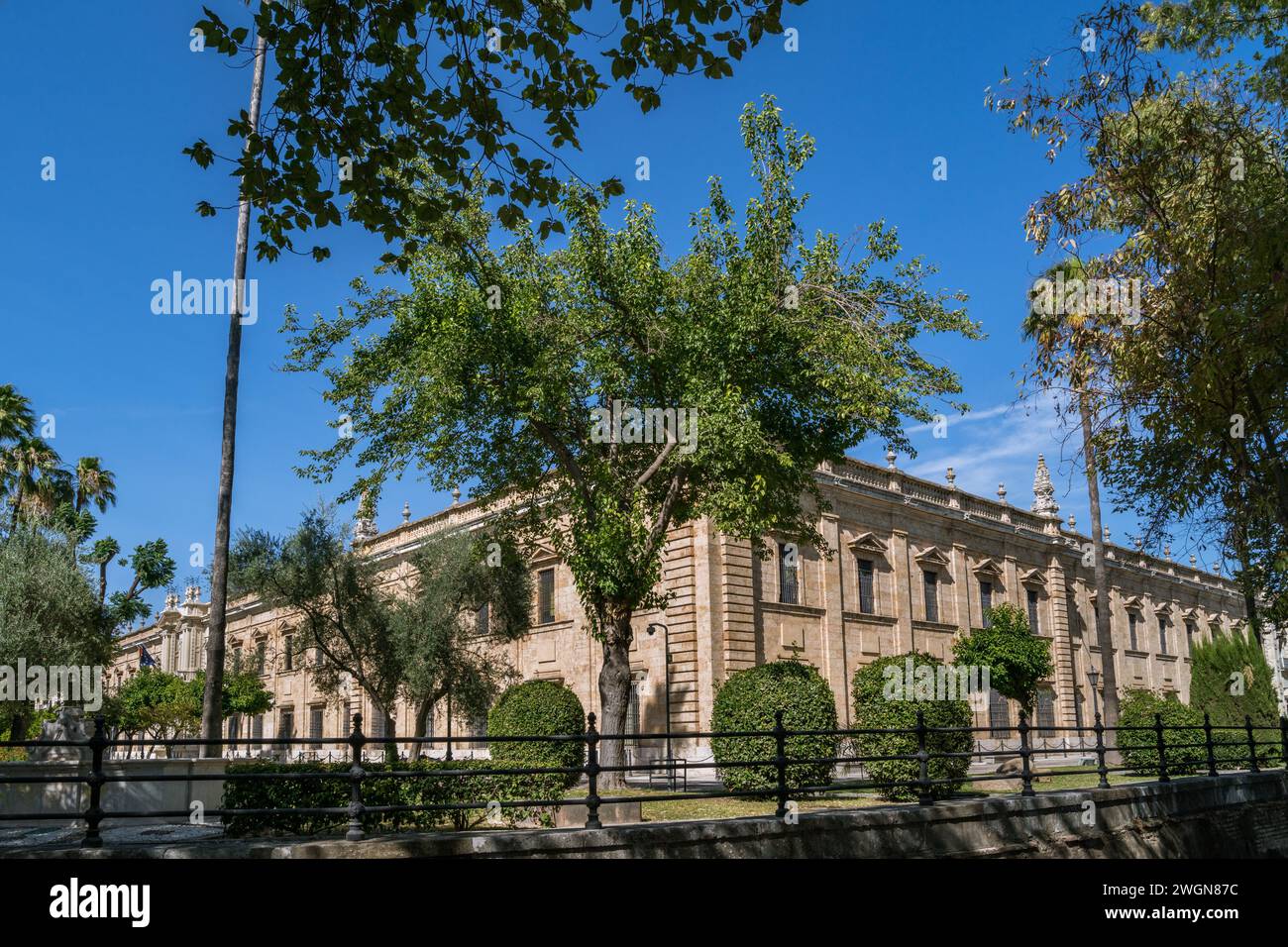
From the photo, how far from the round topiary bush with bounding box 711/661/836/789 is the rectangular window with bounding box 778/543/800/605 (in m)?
13.0

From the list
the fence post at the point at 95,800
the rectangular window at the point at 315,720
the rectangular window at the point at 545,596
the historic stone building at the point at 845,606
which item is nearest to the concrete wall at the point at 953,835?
the fence post at the point at 95,800

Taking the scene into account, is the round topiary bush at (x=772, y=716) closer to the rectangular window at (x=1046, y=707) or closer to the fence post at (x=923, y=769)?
the fence post at (x=923, y=769)

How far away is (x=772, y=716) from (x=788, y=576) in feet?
49.1

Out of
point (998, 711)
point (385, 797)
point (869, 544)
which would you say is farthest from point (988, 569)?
point (385, 797)

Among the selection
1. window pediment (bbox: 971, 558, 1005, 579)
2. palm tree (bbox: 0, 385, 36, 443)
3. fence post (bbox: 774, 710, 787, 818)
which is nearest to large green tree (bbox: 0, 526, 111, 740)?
palm tree (bbox: 0, 385, 36, 443)

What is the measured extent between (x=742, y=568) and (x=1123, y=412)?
16.7 m

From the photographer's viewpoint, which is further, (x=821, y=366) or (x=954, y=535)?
(x=954, y=535)

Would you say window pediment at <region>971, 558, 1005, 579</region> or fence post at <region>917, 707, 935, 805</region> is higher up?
window pediment at <region>971, 558, 1005, 579</region>

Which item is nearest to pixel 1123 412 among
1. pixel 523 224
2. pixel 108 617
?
pixel 523 224

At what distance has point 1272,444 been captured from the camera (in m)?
13.6

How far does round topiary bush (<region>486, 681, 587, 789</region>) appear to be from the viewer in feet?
66.0

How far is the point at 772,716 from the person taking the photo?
58.5 ft

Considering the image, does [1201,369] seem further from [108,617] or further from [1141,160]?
[108,617]

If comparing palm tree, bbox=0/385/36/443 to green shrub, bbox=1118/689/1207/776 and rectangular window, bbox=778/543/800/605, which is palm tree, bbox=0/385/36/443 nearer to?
rectangular window, bbox=778/543/800/605
